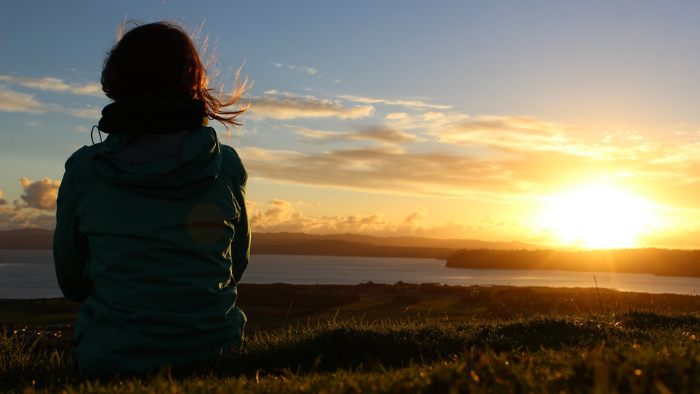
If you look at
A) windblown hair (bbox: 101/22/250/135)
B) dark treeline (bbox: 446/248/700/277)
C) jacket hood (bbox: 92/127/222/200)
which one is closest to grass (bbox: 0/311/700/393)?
jacket hood (bbox: 92/127/222/200)

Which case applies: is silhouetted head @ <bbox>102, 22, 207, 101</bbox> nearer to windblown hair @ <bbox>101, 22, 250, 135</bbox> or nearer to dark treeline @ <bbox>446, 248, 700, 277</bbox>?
windblown hair @ <bbox>101, 22, 250, 135</bbox>

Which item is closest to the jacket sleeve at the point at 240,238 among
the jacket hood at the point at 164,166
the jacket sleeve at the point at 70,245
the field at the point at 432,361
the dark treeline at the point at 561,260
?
the jacket hood at the point at 164,166

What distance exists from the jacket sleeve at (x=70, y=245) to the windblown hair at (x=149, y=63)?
1.89 feet

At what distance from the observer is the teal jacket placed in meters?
2.46

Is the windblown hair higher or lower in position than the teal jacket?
higher

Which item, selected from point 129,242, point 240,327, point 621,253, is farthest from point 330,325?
point 621,253

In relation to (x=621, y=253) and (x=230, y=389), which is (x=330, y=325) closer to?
(x=230, y=389)

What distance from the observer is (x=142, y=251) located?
8.13 ft

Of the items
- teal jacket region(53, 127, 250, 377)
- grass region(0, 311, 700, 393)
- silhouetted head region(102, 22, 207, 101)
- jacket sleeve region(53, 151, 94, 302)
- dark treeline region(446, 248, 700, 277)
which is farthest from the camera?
dark treeline region(446, 248, 700, 277)

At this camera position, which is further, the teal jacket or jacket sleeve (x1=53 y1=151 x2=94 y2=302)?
jacket sleeve (x1=53 y1=151 x2=94 y2=302)

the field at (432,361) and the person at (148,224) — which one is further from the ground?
the person at (148,224)

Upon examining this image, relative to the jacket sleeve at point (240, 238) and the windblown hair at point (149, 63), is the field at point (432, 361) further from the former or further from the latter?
the windblown hair at point (149, 63)

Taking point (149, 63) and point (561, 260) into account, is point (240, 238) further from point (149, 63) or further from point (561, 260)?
point (561, 260)

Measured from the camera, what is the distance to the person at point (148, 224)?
2.47 metres
